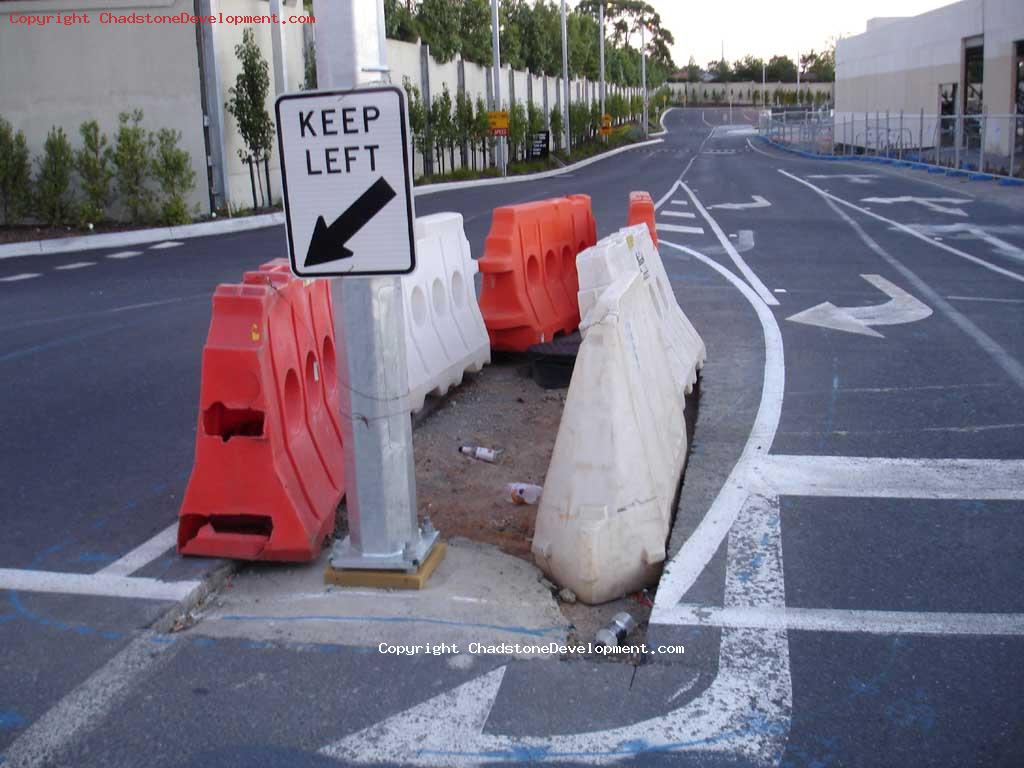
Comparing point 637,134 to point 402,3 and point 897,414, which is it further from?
point 897,414

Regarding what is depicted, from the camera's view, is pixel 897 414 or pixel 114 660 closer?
pixel 114 660

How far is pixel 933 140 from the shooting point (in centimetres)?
3866

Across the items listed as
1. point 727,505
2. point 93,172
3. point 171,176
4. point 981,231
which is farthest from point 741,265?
point 93,172

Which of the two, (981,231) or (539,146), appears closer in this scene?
(981,231)

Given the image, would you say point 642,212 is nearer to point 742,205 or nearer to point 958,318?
point 958,318

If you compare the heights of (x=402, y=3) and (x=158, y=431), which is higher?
(x=402, y=3)

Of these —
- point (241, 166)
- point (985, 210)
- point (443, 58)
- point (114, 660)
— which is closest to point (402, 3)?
point (443, 58)

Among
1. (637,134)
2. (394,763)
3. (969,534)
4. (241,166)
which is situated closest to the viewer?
(394,763)

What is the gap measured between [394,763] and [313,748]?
285 mm

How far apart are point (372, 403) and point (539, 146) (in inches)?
1847

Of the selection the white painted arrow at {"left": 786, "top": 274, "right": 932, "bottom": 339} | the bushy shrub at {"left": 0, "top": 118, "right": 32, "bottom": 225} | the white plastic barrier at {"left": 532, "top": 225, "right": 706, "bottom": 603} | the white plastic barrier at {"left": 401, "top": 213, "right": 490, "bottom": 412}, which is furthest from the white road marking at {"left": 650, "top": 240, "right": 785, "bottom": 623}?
the bushy shrub at {"left": 0, "top": 118, "right": 32, "bottom": 225}

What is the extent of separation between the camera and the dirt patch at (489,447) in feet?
18.3

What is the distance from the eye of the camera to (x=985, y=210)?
2139cm

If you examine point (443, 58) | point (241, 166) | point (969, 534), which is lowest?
point (969, 534)
